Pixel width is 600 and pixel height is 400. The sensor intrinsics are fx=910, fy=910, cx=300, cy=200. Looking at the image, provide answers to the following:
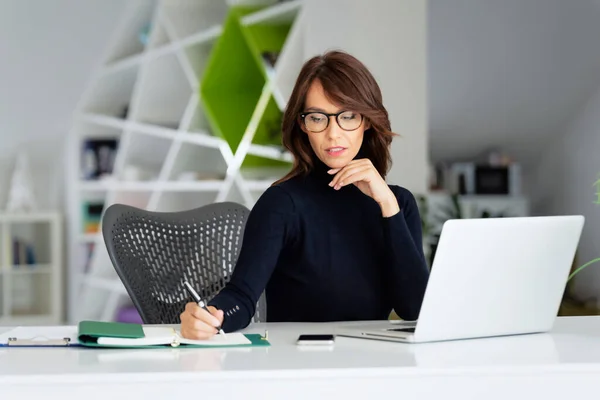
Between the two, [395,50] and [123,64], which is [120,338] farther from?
[123,64]

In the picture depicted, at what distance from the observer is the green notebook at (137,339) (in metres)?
1.64

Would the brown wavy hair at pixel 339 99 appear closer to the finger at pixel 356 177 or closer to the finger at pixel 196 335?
the finger at pixel 356 177

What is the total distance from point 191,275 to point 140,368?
3.56 feet

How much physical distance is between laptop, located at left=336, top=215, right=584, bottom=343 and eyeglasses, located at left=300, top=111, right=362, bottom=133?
1.50 feet

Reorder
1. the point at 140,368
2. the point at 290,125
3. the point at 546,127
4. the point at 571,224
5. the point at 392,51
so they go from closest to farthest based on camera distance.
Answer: the point at 140,368 → the point at 571,224 → the point at 290,125 → the point at 392,51 → the point at 546,127

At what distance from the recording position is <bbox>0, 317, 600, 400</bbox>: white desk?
53.6 inches

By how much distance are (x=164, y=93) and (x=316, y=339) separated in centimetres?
451

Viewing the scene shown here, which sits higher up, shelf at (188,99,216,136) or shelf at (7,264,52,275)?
shelf at (188,99,216,136)

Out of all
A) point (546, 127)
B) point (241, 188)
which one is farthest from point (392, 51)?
point (546, 127)

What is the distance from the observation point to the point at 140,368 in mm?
1420

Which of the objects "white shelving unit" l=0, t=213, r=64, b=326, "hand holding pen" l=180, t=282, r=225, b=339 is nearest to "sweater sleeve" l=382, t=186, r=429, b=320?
"hand holding pen" l=180, t=282, r=225, b=339

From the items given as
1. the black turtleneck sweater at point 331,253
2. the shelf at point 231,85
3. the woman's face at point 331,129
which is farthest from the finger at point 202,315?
the shelf at point 231,85

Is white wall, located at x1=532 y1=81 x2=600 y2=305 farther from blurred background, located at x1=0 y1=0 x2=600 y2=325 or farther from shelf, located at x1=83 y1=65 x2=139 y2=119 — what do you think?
shelf, located at x1=83 y1=65 x2=139 y2=119

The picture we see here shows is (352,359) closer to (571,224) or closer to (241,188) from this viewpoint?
(571,224)
